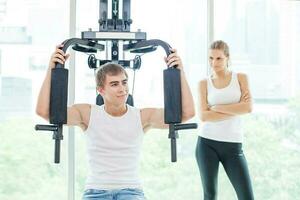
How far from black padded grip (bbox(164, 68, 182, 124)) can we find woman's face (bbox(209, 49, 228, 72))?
888 mm

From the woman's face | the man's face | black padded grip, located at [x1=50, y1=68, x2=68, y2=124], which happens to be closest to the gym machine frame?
black padded grip, located at [x1=50, y1=68, x2=68, y2=124]

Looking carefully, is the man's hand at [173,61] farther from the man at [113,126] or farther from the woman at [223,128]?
the woman at [223,128]

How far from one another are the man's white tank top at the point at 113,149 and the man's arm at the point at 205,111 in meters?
0.69

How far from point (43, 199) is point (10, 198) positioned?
253 millimetres

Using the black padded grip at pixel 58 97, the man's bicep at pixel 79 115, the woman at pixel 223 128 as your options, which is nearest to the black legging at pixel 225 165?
the woman at pixel 223 128

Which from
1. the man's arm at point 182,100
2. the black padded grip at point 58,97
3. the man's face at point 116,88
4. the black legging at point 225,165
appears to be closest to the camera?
the black padded grip at point 58,97

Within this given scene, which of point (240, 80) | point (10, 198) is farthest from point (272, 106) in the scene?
point (10, 198)

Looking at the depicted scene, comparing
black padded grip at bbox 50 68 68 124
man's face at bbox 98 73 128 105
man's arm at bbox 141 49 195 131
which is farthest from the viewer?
man's face at bbox 98 73 128 105

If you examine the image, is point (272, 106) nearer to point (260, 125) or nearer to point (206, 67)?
point (260, 125)

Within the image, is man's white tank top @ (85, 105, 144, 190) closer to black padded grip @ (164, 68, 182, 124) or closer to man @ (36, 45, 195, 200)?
man @ (36, 45, 195, 200)

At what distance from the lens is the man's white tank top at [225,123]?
2.67 meters

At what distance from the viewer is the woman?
8.66 ft

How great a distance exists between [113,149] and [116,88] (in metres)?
0.31

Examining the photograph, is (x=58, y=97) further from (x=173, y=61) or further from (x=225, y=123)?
(x=225, y=123)
